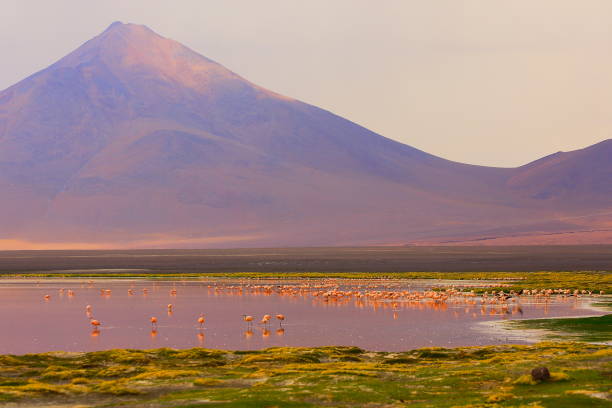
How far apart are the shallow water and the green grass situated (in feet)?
10.3

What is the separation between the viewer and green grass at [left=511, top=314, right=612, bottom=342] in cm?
4788

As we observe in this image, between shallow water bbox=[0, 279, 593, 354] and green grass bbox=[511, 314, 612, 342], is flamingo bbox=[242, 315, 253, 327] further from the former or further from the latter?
green grass bbox=[511, 314, 612, 342]

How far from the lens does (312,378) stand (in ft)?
102

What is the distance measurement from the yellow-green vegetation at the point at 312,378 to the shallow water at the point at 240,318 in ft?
21.9

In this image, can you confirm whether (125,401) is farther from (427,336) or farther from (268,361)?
(427,336)

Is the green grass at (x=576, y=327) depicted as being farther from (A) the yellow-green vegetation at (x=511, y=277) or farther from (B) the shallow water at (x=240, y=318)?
(A) the yellow-green vegetation at (x=511, y=277)

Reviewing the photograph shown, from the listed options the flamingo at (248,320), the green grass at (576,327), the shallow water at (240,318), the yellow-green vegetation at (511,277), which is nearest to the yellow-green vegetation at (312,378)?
the shallow water at (240,318)

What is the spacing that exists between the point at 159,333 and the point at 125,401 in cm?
2368

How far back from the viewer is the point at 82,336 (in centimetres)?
5131

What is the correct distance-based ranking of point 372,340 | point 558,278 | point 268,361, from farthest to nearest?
1. point 558,278
2. point 372,340
3. point 268,361

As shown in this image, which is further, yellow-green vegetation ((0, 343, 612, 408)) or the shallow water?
the shallow water

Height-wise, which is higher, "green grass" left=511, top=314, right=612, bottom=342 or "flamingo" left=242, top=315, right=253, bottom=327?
"flamingo" left=242, top=315, right=253, bottom=327

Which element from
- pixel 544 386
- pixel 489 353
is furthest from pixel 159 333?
pixel 544 386

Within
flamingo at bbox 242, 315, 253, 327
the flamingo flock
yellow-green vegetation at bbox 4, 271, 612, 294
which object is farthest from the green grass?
yellow-green vegetation at bbox 4, 271, 612, 294
